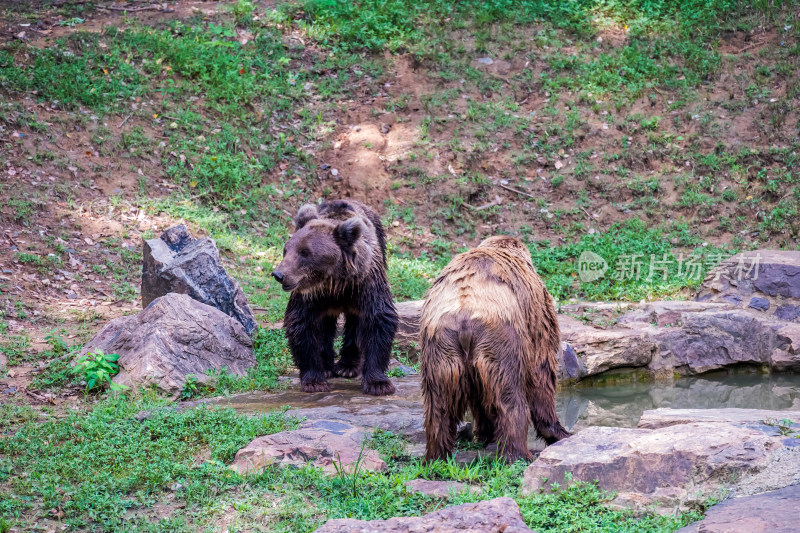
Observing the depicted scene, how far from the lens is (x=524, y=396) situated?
515 cm

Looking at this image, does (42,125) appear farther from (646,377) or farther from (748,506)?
(748,506)

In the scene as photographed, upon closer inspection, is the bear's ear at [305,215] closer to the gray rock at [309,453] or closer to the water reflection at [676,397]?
the gray rock at [309,453]

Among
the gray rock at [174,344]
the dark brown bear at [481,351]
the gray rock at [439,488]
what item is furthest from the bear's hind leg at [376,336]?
the gray rock at [439,488]

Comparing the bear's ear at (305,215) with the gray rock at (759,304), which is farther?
the gray rock at (759,304)

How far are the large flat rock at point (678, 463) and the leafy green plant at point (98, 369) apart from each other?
4.19m

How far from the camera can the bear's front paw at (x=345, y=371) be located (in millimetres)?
8219

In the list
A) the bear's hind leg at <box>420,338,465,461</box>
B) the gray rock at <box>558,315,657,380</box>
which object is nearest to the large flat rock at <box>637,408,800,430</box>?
the bear's hind leg at <box>420,338,465,461</box>

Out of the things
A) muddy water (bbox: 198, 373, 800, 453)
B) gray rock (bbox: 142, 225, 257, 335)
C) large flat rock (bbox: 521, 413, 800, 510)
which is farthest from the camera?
gray rock (bbox: 142, 225, 257, 335)

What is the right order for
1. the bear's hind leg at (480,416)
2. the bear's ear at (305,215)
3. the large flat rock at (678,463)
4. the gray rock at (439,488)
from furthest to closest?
the bear's ear at (305,215) → the bear's hind leg at (480,416) → the gray rock at (439,488) → the large flat rock at (678,463)

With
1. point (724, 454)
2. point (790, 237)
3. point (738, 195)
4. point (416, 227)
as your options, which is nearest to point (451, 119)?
point (416, 227)

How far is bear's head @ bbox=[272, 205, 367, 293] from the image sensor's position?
7023 mm

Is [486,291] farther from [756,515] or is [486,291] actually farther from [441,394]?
[756,515]

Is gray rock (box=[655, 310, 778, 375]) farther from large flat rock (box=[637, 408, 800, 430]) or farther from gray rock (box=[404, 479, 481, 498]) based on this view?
gray rock (box=[404, 479, 481, 498])

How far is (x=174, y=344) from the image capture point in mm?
7207
